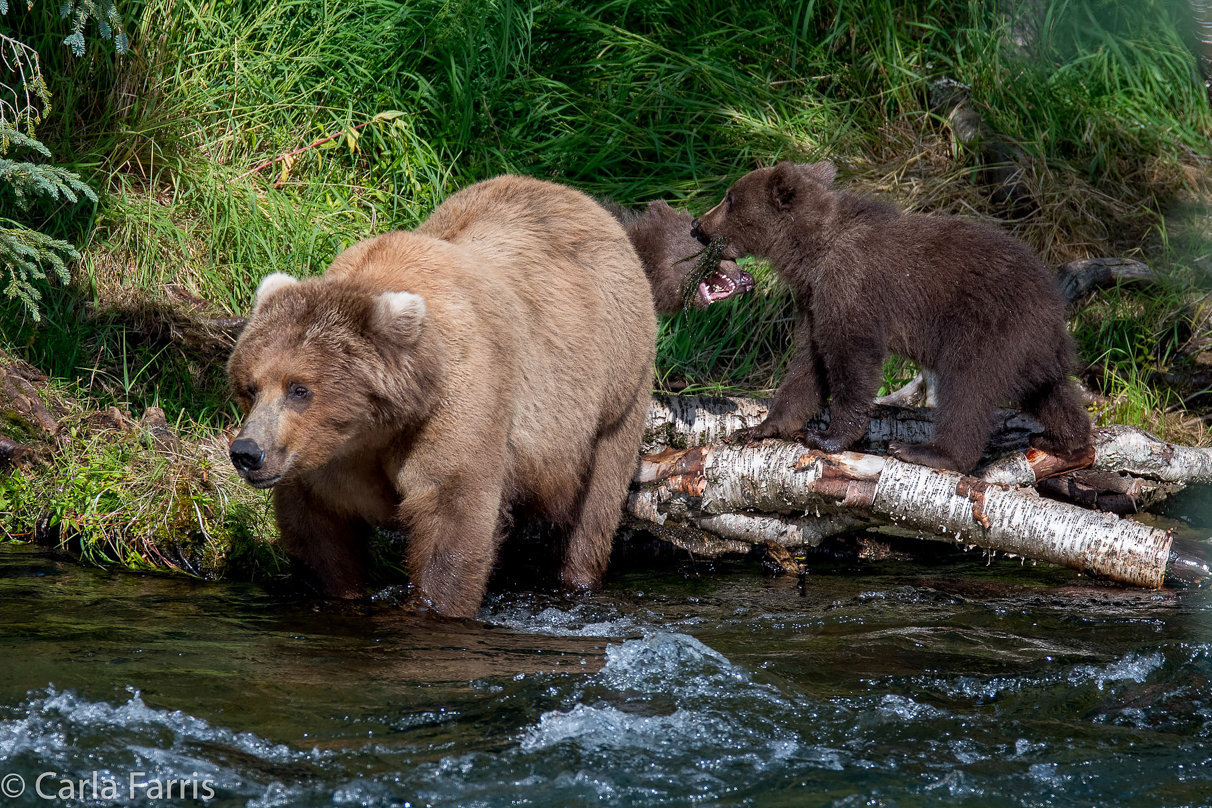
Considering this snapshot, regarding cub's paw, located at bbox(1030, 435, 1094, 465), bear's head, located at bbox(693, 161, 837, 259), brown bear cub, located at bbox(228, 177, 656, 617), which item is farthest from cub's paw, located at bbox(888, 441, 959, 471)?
bear's head, located at bbox(693, 161, 837, 259)

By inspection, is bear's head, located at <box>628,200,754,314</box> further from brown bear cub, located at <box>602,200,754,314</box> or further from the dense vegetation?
the dense vegetation

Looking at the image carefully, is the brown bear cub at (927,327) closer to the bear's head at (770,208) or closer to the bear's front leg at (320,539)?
the bear's head at (770,208)

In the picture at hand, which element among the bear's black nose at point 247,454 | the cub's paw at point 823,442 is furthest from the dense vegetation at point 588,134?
the bear's black nose at point 247,454

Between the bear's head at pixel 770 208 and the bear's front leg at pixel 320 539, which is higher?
the bear's head at pixel 770 208

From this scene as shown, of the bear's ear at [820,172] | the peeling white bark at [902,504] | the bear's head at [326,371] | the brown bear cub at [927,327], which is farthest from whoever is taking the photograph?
the bear's ear at [820,172]

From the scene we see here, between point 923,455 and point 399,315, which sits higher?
point 399,315

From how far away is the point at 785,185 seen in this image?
6539 millimetres

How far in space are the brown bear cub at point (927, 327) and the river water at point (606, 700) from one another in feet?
3.58

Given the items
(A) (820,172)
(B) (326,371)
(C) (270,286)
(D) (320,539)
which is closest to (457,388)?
(B) (326,371)

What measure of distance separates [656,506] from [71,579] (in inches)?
109

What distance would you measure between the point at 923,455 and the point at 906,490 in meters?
0.50

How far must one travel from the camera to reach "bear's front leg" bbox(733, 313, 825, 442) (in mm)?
6180

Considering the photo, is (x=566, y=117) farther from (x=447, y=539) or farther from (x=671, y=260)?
(x=447, y=539)

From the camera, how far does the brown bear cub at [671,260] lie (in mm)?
7180
